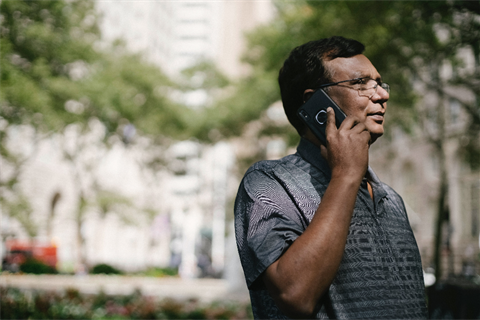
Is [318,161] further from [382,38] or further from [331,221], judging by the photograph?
[382,38]

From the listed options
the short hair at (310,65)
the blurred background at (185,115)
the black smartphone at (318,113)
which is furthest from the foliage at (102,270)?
the black smartphone at (318,113)

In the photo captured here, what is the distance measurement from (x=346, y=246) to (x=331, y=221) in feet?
0.52

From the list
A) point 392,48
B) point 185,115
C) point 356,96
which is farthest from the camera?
point 185,115

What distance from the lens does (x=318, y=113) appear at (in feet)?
5.43

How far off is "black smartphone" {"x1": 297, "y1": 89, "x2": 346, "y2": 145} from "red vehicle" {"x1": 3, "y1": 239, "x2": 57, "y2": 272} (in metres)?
26.0

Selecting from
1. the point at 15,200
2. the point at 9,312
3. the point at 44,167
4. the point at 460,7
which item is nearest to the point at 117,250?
the point at 44,167

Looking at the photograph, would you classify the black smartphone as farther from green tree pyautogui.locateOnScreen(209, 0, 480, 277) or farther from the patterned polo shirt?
green tree pyautogui.locateOnScreen(209, 0, 480, 277)

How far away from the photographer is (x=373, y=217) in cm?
158

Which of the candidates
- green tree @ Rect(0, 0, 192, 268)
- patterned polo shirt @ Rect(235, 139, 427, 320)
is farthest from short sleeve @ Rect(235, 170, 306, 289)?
green tree @ Rect(0, 0, 192, 268)

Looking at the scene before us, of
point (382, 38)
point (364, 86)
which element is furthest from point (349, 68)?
point (382, 38)

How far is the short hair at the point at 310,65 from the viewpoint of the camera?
67.7 inches

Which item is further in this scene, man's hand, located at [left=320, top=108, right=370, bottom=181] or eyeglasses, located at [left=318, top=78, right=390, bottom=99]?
eyeglasses, located at [left=318, top=78, right=390, bottom=99]

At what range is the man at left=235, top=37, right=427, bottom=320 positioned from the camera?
1.31 m

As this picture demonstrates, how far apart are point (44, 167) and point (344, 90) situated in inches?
1290
